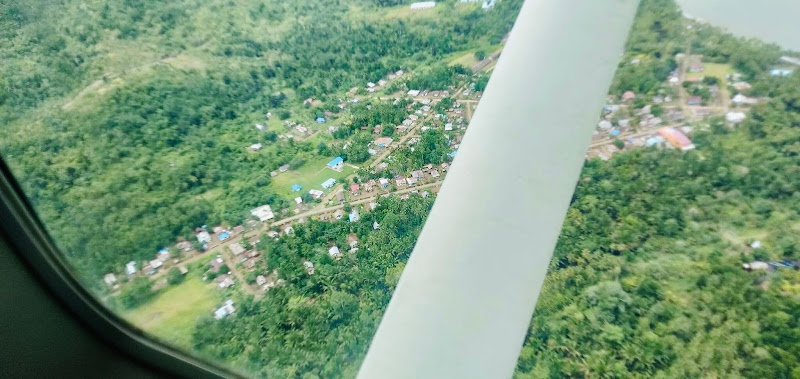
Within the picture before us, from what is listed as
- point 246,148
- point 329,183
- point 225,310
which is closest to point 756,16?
point 329,183

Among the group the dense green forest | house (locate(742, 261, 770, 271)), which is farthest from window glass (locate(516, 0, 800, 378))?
the dense green forest

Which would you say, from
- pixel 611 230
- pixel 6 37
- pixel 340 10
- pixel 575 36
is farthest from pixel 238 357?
pixel 340 10

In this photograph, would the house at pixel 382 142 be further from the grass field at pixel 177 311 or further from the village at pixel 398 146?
the grass field at pixel 177 311

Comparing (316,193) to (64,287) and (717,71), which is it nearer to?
(64,287)

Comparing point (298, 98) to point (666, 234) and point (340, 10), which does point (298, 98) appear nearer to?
point (340, 10)

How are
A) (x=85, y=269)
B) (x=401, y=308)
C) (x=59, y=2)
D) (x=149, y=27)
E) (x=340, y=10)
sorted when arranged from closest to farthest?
(x=401, y=308)
(x=85, y=269)
(x=59, y=2)
(x=149, y=27)
(x=340, y=10)

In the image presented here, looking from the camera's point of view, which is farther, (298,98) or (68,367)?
(298,98)
